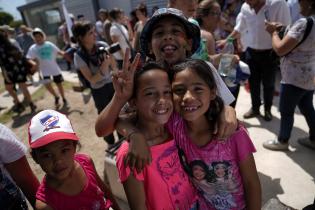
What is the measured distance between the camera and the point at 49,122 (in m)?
1.38

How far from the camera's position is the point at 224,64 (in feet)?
8.18

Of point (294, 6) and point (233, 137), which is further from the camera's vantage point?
point (294, 6)

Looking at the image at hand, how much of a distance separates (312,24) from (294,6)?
7.29 ft

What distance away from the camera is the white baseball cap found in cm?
132

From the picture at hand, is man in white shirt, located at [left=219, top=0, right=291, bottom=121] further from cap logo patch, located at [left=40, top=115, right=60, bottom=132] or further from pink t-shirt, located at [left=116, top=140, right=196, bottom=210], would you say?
cap logo patch, located at [left=40, top=115, right=60, bottom=132]

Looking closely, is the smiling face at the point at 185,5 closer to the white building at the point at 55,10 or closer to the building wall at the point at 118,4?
the white building at the point at 55,10

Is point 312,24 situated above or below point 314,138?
above

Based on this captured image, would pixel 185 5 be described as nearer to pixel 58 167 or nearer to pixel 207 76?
pixel 207 76

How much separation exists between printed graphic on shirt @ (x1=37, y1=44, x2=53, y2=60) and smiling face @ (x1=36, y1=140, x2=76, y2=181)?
205 inches

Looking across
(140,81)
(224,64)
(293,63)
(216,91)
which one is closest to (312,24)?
(293,63)

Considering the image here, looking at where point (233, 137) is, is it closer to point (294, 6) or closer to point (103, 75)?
point (103, 75)

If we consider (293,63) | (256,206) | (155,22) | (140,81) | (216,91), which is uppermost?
(155,22)

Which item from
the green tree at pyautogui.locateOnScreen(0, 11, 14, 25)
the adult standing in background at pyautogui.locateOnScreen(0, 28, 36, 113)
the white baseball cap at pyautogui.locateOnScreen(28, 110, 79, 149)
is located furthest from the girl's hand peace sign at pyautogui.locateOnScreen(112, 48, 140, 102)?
the green tree at pyautogui.locateOnScreen(0, 11, 14, 25)

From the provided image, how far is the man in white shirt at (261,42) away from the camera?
3461 mm
